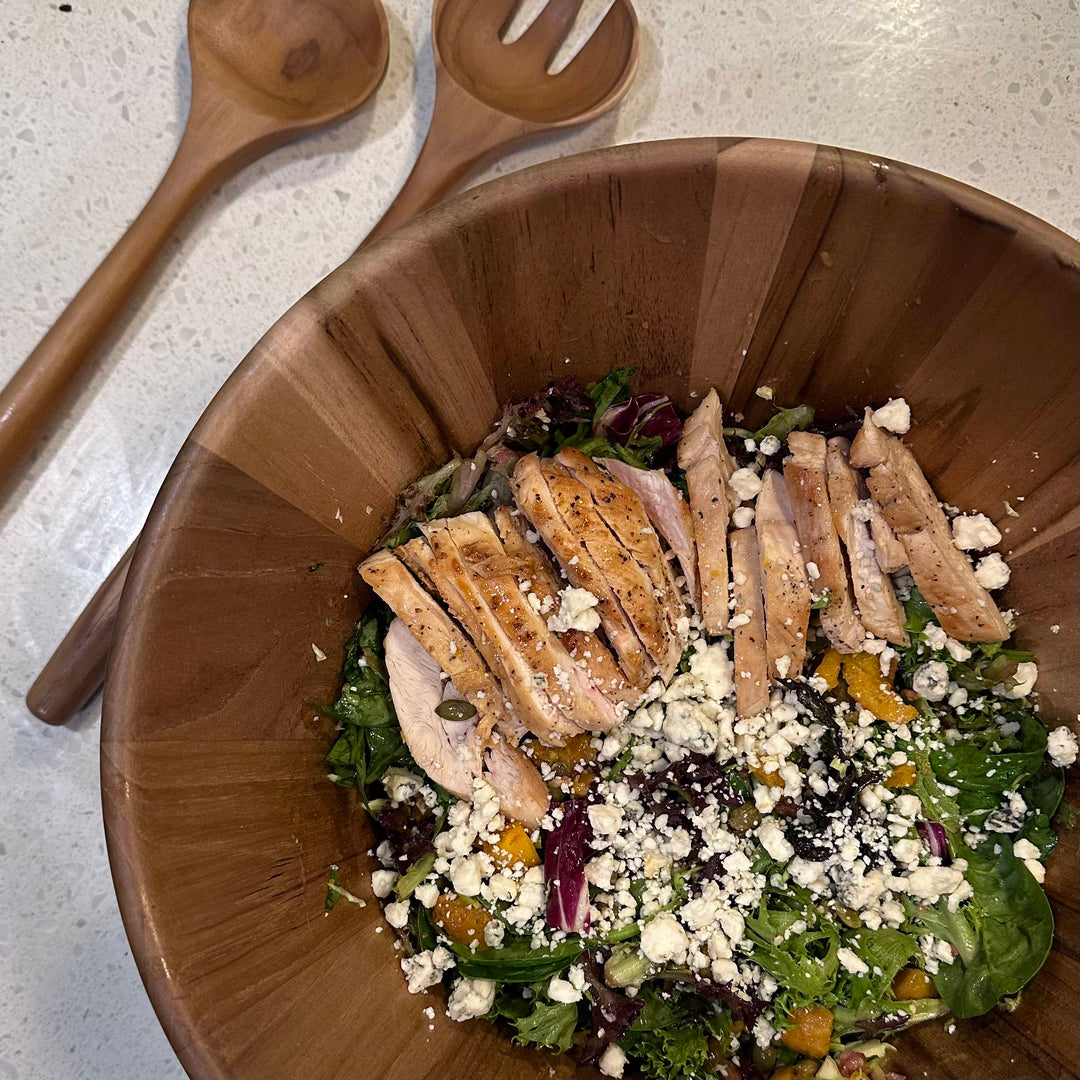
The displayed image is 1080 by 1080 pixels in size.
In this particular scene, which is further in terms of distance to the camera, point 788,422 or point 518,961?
point 788,422

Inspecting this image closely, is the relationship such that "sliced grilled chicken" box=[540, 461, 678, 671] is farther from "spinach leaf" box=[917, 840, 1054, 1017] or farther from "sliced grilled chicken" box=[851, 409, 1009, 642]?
"spinach leaf" box=[917, 840, 1054, 1017]

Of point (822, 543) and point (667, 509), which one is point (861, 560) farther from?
point (667, 509)

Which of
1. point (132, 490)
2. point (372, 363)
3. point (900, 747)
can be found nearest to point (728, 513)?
point (900, 747)

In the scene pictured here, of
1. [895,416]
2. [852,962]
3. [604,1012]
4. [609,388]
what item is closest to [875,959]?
[852,962]

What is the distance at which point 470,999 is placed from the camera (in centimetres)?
152

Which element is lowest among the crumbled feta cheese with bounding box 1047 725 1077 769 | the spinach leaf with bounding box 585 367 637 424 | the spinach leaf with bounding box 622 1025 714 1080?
the spinach leaf with bounding box 622 1025 714 1080

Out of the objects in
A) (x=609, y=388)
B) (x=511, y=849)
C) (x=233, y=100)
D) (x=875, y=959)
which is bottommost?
(x=875, y=959)

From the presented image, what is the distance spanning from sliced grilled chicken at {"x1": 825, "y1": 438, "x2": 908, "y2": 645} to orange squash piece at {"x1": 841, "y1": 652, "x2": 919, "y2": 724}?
7 centimetres

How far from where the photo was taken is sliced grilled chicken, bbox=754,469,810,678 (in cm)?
155

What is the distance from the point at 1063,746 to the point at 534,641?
104 cm

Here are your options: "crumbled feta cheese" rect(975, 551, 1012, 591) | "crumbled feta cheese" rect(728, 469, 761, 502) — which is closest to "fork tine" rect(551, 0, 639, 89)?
"crumbled feta cheese" rect(728, 469, 761, 502)

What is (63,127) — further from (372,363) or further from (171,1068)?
(171,1068)

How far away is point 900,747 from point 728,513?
571 millimetres

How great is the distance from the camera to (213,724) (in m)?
1.36
